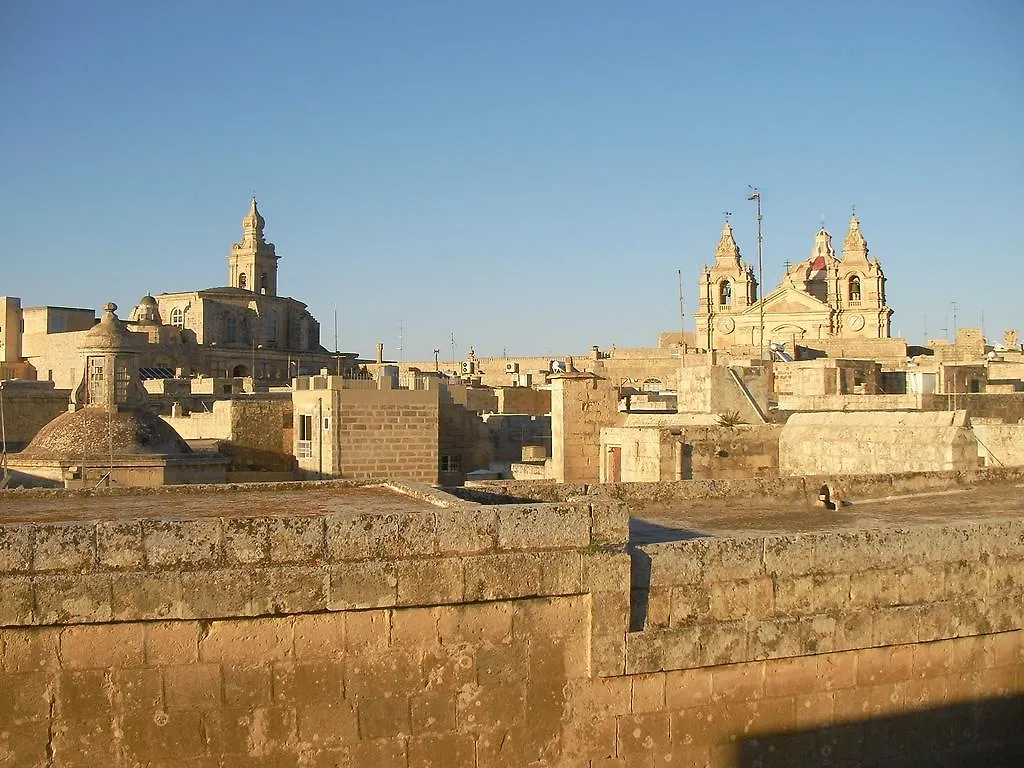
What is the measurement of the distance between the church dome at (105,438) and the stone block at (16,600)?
56.2ft

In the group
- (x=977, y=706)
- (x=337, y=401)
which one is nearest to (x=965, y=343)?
(x=337, y=401)

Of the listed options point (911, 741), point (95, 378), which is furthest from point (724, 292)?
point (911, 741)

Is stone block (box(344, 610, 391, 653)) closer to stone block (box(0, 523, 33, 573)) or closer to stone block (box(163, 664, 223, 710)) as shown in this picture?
stone block (box(163, 664, 223, 710))

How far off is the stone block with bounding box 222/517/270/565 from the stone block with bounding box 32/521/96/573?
53 cm

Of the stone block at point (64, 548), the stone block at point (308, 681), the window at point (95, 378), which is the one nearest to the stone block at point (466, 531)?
the stone block at point (308, 681)

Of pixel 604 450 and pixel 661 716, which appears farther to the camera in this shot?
pixel 604 450

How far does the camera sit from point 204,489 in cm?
693

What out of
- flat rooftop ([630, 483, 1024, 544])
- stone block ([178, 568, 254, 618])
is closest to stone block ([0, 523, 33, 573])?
stone block ([178, 568, 254, 618])

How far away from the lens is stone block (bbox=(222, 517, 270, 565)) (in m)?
4.65

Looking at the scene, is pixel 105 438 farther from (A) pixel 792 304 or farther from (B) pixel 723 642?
(A) pixel 792 304

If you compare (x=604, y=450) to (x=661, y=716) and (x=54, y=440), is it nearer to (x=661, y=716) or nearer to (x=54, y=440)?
(x=661, y=716)

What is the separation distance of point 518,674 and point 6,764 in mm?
2133

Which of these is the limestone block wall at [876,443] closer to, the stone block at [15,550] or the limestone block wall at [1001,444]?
the limestone block wall at [1001,444]

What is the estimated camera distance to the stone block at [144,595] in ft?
14.9
